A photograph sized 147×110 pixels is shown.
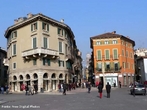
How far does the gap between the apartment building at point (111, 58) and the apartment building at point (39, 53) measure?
12563 mm

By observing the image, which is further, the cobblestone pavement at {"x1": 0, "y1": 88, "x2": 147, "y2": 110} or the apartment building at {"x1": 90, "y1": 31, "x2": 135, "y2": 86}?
the apartment building at {"x1": 90, "y1": 31, "x2": 135, "y2": 86}

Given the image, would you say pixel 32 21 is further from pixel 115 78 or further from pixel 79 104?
pixel 79 104

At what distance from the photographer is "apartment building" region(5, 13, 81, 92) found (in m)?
39.2

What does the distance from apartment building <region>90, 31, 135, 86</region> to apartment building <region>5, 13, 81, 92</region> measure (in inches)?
495

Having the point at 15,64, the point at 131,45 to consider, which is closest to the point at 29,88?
the point at 15,64

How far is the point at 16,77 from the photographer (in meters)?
43.3

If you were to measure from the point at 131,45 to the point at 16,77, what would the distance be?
3449cm

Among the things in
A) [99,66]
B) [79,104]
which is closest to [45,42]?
[99,66]

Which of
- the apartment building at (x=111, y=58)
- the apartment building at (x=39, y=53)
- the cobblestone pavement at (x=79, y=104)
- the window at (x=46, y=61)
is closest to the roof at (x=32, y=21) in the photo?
the apartment building at (x=39, y=53)

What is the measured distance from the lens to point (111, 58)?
181ft

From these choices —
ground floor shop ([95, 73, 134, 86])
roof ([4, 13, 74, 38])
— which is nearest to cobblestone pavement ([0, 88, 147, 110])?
roof ([4, 13, 74, 38])

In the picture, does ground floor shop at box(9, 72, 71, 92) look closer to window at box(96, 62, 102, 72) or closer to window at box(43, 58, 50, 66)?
window at box(43, 58, 50, 66)

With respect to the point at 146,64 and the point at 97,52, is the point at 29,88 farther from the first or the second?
the point at 146,64

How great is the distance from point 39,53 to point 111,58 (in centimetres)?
2291
